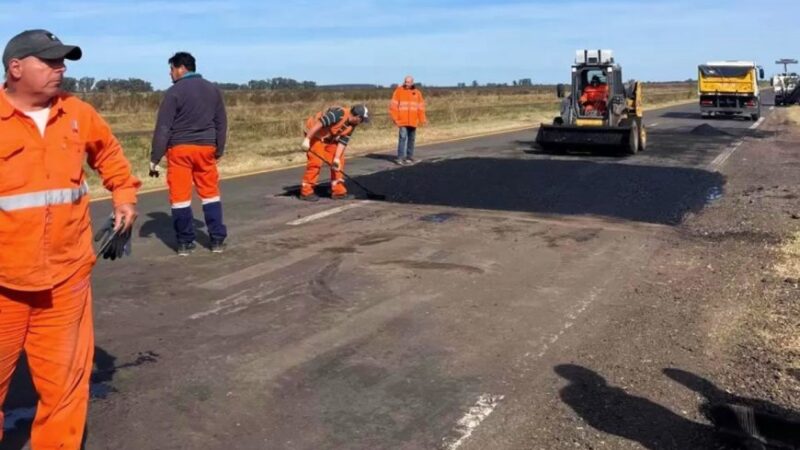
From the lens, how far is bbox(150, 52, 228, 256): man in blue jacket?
24.9 ft

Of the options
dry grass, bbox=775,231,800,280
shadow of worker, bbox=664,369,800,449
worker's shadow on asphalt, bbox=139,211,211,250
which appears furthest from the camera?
worker's shadow on asphalt, bbox=139,211,211,250

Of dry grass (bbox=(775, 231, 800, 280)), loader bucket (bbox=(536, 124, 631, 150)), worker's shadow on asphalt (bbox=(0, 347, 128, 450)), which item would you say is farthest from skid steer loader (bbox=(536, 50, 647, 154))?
worker's shadow on asphalt (bbox=(0, 347, 128, 450))

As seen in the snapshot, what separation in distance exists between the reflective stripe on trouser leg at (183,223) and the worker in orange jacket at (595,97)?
13.0 meters

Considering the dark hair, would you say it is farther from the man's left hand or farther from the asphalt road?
the man's left hand

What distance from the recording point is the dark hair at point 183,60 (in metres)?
7.71

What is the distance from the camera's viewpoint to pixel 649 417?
4066mm

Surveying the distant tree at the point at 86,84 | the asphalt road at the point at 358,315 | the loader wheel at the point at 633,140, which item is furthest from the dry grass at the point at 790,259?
the distant tree at the point at 86,84

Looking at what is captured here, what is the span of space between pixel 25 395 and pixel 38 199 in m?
1.72

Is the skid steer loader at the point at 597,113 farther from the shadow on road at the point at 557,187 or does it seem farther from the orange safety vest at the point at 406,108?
the orange safety vest at the point at 406,108

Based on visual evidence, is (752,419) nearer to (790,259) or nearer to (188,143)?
(790,259)

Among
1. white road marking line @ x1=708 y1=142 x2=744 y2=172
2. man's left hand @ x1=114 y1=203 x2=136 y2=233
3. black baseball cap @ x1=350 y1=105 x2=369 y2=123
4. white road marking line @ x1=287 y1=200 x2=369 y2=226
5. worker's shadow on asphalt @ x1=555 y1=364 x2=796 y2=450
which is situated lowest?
worker's shadow on asphalt @ x1=555 y1=364 x2=796 y2=450

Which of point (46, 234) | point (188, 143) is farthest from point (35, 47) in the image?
point (188, 143)

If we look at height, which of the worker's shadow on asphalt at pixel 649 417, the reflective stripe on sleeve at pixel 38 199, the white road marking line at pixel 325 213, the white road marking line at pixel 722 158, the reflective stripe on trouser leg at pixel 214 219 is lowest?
the worker's shadow on asphalt at pixel 649 417

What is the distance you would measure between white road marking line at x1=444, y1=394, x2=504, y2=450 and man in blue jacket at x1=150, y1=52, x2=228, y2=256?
434cm
